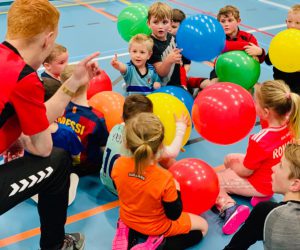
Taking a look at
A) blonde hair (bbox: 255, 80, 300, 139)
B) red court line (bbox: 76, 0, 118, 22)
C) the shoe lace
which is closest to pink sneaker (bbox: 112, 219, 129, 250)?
the shoe lace

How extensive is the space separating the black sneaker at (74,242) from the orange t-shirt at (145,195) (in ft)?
0.97

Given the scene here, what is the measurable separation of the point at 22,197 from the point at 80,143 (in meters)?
0.94

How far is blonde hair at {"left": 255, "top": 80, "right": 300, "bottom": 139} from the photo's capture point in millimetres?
2586

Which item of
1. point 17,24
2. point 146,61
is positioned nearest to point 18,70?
point 17,24

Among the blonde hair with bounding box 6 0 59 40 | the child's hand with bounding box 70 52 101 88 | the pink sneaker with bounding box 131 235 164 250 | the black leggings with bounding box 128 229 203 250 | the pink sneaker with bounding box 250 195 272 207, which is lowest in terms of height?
the pink sneaker with bounding box 250 195 272 207

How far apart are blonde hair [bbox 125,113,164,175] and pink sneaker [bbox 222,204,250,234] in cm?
89

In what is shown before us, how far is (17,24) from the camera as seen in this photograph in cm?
185

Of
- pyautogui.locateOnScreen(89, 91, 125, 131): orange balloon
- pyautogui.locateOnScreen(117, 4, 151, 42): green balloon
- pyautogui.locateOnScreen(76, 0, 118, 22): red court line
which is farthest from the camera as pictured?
pyautogui.locateOnScreen(76, 0, 118, 22): red court line

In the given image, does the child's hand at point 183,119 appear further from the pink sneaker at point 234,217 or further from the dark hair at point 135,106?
the pink sneaker at point 234,217

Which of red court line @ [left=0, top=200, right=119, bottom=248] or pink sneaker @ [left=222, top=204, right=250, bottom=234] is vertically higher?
pink sneaker @ [left=222, top=204, right=250, bottom=234]

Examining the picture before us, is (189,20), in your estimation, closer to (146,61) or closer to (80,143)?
(146,61)

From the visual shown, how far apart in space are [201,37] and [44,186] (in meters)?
2.28

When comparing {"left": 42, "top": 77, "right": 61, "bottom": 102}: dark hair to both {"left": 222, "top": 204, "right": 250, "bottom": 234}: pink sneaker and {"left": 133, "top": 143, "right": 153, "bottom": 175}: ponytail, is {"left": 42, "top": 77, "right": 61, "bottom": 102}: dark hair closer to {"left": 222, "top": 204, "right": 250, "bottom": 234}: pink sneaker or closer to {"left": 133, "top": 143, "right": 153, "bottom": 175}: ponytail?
{"left": 133, "top": 143, "right": 153, "bottom": 175}: ponytail

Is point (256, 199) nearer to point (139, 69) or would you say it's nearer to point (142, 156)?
point (142, 156)
